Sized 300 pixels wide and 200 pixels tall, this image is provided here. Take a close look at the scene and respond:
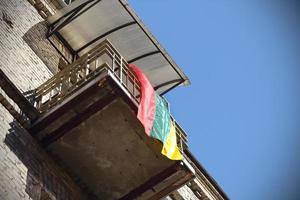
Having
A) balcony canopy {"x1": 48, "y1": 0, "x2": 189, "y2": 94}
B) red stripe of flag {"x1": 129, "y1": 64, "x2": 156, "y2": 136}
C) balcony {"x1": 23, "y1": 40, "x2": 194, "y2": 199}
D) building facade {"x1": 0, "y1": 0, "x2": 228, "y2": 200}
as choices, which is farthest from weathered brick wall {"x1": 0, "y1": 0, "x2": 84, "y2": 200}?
red stripe of flag {"x1": 129, "y1": 64, "x2": 156, "y2": 136}

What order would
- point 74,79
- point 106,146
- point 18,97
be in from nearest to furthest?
point 18,97
point 106,146
point 74,79

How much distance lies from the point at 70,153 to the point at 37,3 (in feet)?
15.9

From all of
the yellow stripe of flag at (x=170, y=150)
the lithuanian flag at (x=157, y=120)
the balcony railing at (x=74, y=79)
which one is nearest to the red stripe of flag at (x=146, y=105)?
the lithuanian flag at (x=157, y=120)

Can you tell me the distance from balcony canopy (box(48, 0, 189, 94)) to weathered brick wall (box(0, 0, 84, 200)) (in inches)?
44.5

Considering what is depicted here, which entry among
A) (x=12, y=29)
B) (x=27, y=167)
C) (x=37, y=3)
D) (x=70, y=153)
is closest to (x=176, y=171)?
(x=70, y=153)

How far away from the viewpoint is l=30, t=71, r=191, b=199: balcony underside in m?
14.1

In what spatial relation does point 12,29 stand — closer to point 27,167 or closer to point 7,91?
point 7,91

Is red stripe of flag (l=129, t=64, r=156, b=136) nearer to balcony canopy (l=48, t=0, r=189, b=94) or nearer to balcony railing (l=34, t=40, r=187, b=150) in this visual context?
balcony railing (l=34, t=40, r=187, b=150)

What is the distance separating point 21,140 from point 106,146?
164cm

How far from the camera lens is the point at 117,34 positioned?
18.5 meters

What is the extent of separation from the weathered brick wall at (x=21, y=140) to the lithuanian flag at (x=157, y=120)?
6.03 feet

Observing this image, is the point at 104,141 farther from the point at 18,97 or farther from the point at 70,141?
the point at 18,97

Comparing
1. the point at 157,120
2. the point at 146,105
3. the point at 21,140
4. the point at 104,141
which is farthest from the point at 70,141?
the point at 157,120

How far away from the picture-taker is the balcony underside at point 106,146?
14.1 metres
